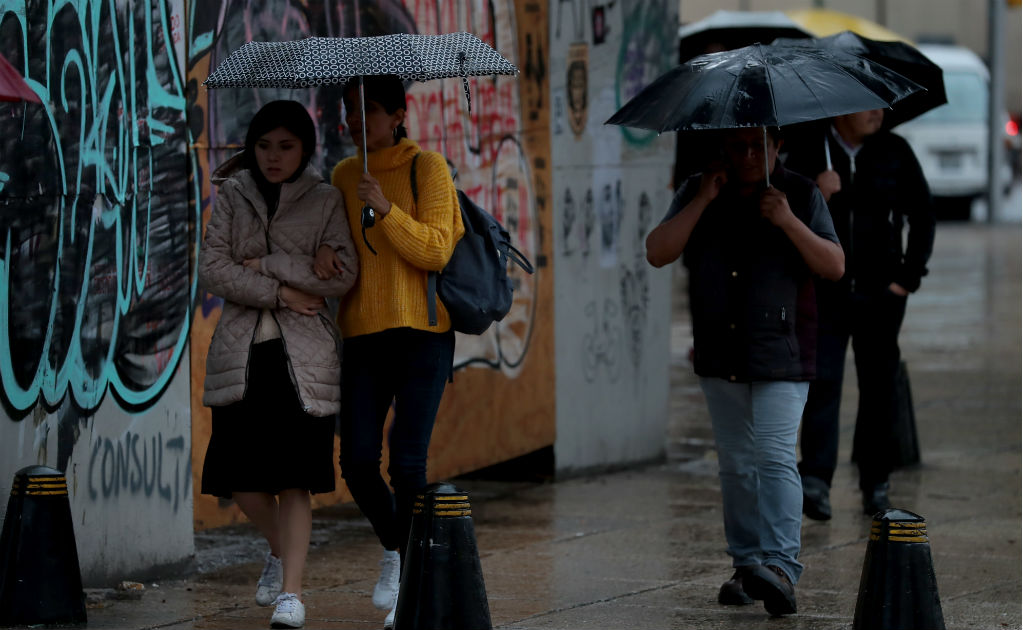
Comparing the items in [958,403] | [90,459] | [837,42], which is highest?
[837,42]

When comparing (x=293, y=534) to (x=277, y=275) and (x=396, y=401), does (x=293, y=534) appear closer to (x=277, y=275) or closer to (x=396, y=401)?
(x=396, y=401)

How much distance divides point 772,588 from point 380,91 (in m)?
2.02

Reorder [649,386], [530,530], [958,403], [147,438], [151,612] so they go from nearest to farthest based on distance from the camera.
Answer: [151,612] → [147,438] → [530,530] → [649,386] → [958,403]

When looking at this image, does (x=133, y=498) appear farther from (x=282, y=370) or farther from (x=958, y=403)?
(x=958, y=403)

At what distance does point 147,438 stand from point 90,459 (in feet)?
0.82

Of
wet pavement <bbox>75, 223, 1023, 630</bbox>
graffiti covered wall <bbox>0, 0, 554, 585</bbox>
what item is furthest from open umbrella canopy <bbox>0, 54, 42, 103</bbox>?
wet pavement <bbox>75, 223, 1023, 630</bbox>

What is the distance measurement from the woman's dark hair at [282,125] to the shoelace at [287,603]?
133 centimetres

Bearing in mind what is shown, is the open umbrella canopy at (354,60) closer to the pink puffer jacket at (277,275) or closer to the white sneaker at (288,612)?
the pink puffer jacket at (277,275)

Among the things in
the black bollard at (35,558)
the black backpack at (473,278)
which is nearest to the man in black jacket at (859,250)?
the black backpack at (473,278)

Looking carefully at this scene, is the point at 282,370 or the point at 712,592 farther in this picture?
the point at 712,592

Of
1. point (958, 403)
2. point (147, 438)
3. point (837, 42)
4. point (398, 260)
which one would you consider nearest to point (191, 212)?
point (147, 438)

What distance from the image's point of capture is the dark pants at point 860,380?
25.1 feet

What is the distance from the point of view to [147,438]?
20.8ft

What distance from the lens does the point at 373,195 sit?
17.7 ft
